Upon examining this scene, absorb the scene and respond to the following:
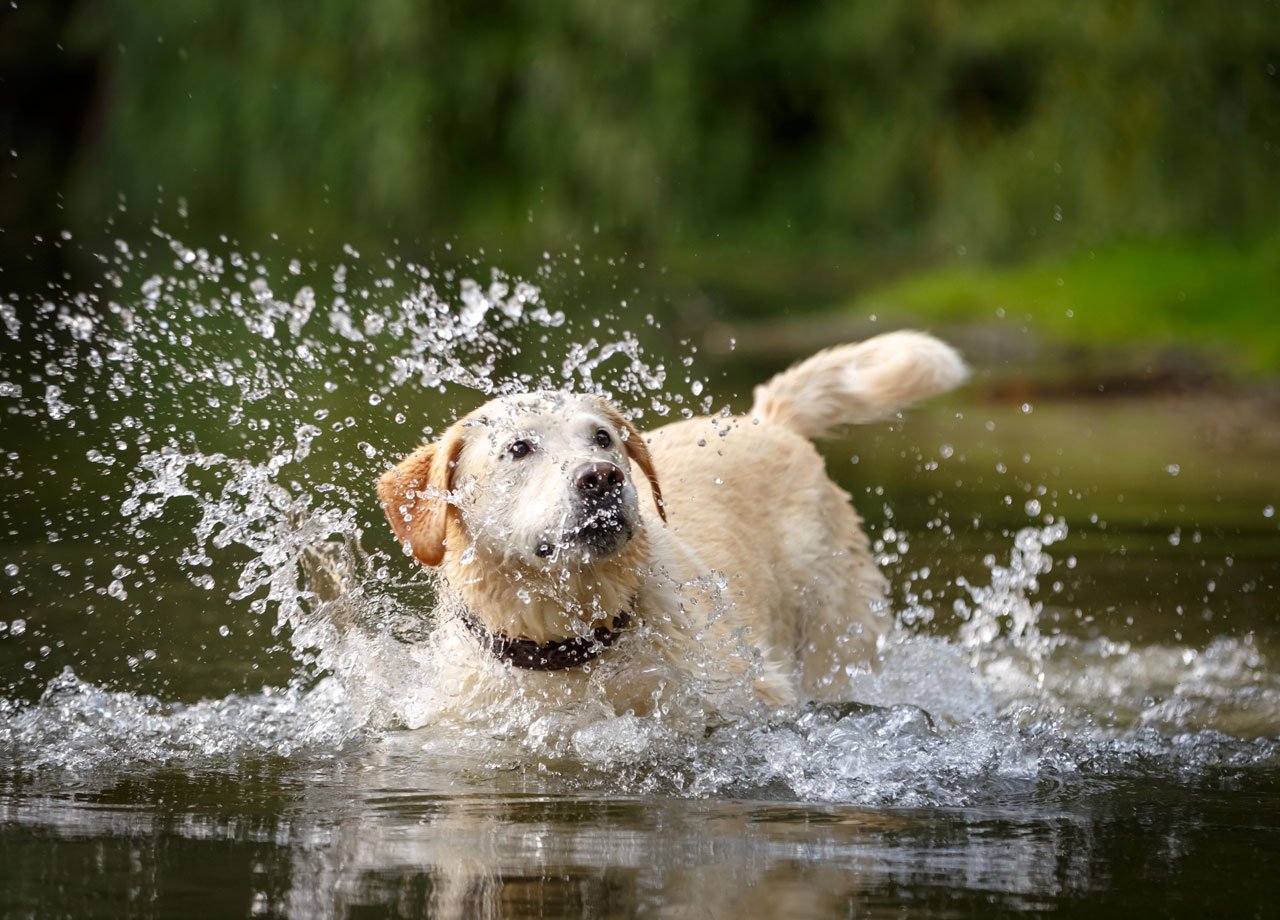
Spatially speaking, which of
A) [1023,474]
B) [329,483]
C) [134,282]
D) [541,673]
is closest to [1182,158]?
[1023,474]

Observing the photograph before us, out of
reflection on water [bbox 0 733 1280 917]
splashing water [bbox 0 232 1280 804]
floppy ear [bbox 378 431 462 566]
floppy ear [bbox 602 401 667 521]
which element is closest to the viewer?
reflection on water [bbox 0 733 1280 917]

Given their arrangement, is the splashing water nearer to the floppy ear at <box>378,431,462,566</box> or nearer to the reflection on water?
the reflection on water

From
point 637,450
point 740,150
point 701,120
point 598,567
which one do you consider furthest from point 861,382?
point 740,150

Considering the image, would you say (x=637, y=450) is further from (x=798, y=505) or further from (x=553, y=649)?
(x=798, y=505)

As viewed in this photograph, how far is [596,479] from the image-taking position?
4742 mm

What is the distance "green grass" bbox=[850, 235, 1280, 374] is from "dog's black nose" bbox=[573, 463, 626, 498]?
8.94 metres

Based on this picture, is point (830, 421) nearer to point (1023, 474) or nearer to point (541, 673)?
point (541, 673)

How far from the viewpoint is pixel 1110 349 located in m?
14.3

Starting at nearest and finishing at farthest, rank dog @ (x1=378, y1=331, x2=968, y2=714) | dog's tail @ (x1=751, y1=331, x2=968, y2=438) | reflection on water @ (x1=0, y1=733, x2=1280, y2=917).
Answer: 1. reflection on water @ (x1=0, y1=733, x2=1280, y2=917)
2. dog @ (x1=378, y1=331, x2=968, y2=714)
3. dog's tail @ (x1=751, y1=331, x2=968, y2=438)

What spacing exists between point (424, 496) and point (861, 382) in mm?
1952

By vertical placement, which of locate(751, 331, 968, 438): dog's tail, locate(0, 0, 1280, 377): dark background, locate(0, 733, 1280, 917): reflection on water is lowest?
locate(0, 733, 1280, 917): reflection on water

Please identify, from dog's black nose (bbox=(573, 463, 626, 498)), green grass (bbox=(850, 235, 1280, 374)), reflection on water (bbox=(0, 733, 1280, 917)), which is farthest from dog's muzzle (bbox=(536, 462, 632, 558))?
green grass (bbox=(850, 235, 1280, 374))

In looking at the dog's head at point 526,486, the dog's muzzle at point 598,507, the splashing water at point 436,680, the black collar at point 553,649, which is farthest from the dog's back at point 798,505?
the dog's muzzle at point 598,507

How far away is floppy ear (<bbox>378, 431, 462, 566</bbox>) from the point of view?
5.09 metres
